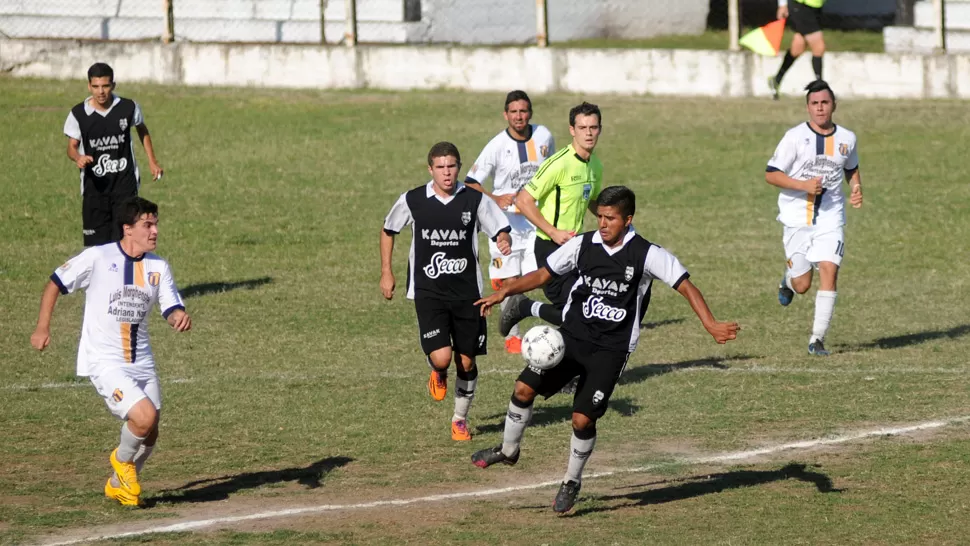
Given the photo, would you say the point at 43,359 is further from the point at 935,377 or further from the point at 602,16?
the point at 602,16

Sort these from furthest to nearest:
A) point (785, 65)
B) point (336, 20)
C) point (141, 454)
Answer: point (336, 20)
point (785, 65)
point (141, 454)

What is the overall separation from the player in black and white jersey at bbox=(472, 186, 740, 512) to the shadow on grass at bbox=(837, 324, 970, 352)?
205 inches

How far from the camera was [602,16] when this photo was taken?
29.2 meters

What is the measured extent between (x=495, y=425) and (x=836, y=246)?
162 inches

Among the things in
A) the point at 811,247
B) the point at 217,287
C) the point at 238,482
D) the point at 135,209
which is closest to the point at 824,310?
the point at 811,247

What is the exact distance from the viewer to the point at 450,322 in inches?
433

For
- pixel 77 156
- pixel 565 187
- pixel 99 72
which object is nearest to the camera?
pixel 565 187

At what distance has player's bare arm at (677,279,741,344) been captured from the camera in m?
8.84

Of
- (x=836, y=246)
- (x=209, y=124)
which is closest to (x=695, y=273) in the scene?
(x=836, y=246)

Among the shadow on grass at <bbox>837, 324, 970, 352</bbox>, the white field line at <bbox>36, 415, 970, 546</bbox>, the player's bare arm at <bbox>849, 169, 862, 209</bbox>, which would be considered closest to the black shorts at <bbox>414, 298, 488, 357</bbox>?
the white field line at <bbox>36, 415, 970, 546</bbox>

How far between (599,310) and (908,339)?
6.12m

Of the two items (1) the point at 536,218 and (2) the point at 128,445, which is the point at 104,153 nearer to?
(1) the point at 536,218

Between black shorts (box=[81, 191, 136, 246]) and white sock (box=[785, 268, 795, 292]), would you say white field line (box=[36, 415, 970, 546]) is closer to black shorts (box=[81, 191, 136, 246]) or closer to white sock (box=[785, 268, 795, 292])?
white sock (box=[785, 268, 795, 292])

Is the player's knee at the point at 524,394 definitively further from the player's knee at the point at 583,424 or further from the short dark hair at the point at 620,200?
the short dark hair at the point at 620,200
